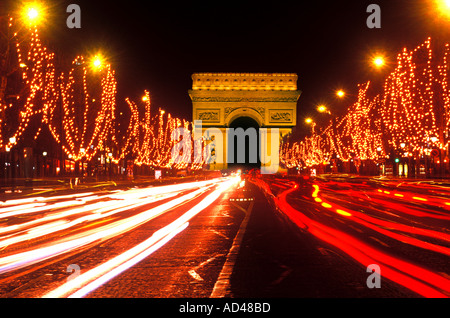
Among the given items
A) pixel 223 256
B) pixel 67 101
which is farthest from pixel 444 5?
pixel 67 101

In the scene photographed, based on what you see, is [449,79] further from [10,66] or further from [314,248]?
[314,248]

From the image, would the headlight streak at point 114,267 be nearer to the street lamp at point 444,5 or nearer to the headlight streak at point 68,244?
the headlight streak at point 68,244

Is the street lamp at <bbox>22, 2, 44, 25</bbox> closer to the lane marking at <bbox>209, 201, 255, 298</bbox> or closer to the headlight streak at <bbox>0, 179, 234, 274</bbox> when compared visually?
the headlight streak at <bbox>0, 179, 234, 274</bbox>

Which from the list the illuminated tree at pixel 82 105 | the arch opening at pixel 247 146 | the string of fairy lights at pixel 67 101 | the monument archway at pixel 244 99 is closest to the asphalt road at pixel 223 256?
the string of fairy lights at pixel 67 101

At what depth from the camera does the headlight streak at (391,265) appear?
17.7 feet

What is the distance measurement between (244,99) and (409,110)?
44.7 m

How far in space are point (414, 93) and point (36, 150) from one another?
34.8 metres

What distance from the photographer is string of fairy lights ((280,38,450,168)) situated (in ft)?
109

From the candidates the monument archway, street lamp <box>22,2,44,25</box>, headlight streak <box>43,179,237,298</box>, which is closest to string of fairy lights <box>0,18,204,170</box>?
street lamp <box>22,2,44,25</box>

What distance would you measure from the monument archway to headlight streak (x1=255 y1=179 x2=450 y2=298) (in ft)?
228

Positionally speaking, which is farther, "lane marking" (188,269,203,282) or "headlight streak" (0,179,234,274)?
"headlight streak" (0,179,234,274)

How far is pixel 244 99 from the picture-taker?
8012 cm

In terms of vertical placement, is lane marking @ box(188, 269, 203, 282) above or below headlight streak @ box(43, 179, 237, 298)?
below

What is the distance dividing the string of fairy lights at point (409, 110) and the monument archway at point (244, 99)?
754 inches
